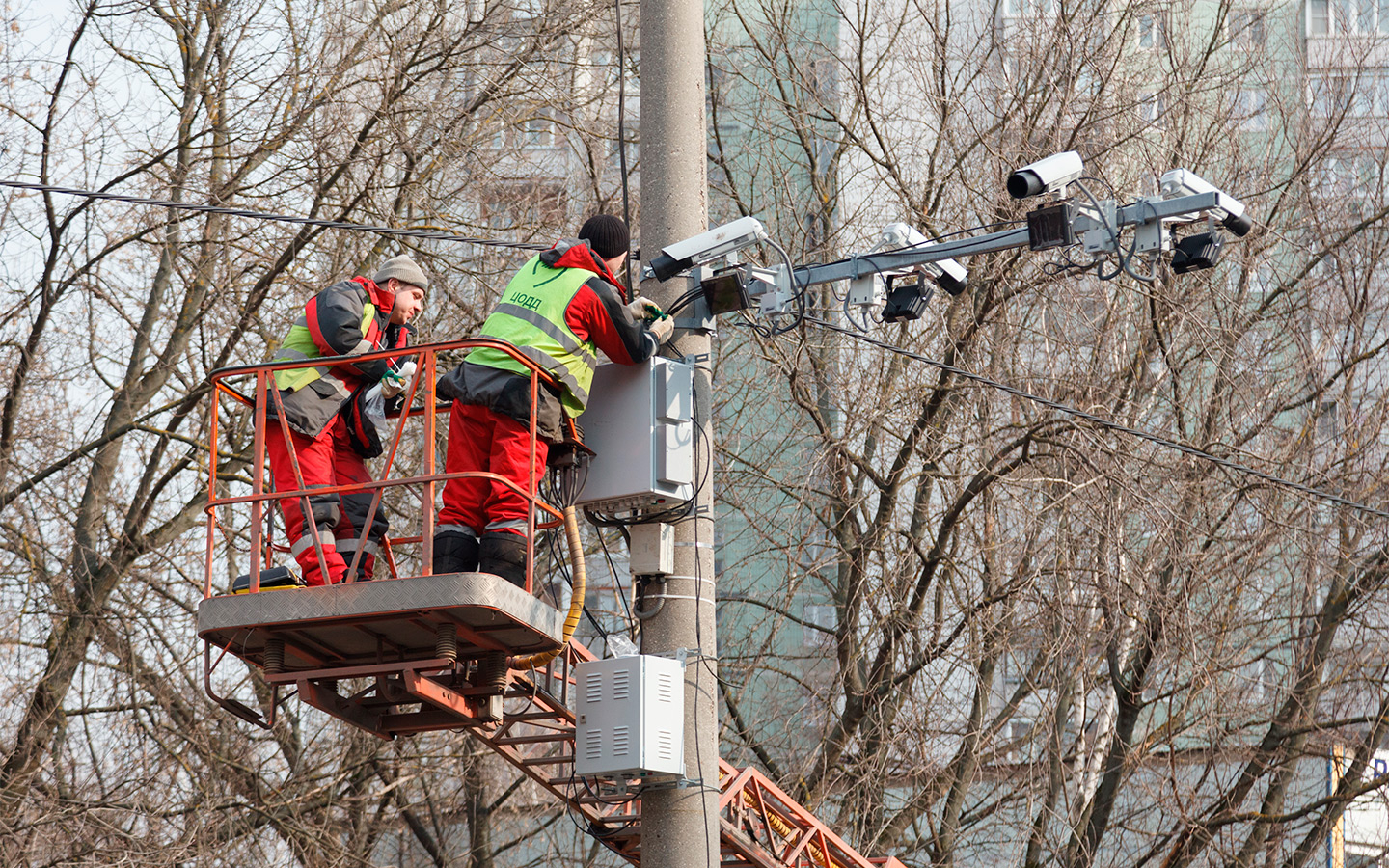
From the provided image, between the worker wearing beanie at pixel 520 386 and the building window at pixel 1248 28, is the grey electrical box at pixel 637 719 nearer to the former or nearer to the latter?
the worker wearing beanie at pixel 520 386

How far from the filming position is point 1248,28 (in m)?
17.0

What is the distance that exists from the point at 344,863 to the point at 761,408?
6.22 metres

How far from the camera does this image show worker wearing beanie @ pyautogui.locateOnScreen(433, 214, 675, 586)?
7.57 m

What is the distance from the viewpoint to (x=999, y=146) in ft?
48.7

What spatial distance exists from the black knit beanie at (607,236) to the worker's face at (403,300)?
945 millimetres

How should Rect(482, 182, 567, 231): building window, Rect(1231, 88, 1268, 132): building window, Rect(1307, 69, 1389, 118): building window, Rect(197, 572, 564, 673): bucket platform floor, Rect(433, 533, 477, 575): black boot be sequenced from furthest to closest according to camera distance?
1. Rect(1307, 69, 1389, 118): building window
2. Rect(482, 182, 567, 231): building window
3. Rect(1231, 88, 1268, 132): building window
4. Rect(433, 533, 477, 575): black boot
5. Rect(197, 572, 564, 673): bucket platform floor

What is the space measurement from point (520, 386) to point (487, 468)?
51 cm

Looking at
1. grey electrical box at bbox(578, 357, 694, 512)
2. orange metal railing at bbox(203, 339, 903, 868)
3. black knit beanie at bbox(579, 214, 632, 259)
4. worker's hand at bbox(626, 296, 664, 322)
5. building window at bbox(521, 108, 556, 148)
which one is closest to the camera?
orange metal railing at bbox(203, 339, 903, 868)

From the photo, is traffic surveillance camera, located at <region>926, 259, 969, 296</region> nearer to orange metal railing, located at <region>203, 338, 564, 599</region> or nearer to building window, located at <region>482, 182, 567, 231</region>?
orange metal railing, located at <region>203, 338, 564, 599</region>

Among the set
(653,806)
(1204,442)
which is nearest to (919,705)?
(1204,442)

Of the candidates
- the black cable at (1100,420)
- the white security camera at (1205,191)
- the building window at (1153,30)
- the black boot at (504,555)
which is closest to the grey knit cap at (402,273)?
the black boot at (504,555)

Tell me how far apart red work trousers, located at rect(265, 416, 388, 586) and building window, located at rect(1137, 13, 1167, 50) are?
10430mm

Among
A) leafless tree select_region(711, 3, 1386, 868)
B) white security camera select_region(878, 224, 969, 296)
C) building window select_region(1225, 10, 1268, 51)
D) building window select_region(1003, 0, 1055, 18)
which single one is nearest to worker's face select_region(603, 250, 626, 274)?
white security camera select_region(878, 224, 969, 296)

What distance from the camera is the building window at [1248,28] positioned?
663 inches
